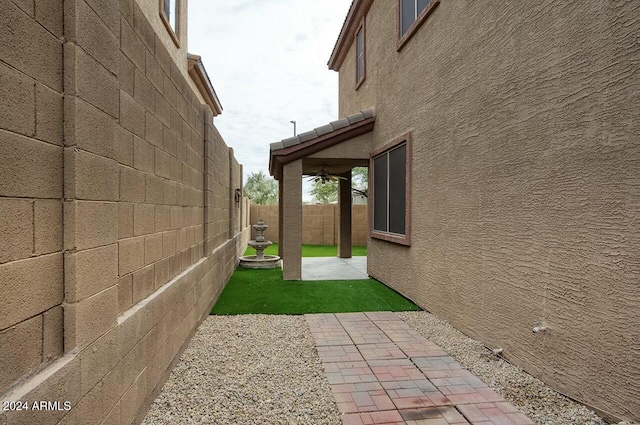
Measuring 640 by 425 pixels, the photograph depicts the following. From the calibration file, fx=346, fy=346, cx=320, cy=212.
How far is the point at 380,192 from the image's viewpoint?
25.2 feet

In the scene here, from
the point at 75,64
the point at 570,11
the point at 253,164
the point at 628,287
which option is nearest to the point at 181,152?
the point at 75,64

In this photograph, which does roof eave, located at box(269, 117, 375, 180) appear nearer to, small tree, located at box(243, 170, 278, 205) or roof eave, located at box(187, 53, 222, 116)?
roof eave, located at box(187, 53, 222, 116)

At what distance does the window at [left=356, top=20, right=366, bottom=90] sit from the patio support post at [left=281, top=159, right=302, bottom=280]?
3268 millimetres

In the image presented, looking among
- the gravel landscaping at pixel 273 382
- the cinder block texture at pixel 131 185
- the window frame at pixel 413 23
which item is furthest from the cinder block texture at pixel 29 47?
the window frame at pixel 413 23

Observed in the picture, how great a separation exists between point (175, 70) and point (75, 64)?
2186 mm

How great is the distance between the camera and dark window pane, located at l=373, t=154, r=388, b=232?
24.1ft

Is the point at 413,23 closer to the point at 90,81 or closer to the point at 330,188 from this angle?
the point at 90,81

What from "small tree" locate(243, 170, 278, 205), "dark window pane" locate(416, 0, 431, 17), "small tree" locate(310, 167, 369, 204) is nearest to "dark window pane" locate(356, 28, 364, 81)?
"dark window pane" locate(416, 0, 431, 17)

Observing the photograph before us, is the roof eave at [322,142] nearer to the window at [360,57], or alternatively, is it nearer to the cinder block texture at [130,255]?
the window at [360,57]

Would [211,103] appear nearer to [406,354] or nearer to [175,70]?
[175,70]

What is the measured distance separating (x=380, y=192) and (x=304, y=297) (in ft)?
9.50

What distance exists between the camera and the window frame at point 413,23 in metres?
5.19

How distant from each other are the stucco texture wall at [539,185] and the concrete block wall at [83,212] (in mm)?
3386

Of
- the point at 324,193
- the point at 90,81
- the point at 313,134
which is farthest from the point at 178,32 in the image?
the point at 324,193
